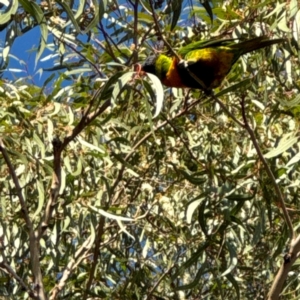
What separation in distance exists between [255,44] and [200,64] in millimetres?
137

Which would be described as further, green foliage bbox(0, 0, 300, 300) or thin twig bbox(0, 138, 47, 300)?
green foliage bbox(0, 0, 300, 300)

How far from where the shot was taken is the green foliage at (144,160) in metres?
1.70

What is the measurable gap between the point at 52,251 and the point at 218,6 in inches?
34.0

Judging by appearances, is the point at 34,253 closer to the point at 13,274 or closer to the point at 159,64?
the point at 13,274

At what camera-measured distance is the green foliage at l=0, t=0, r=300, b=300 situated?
170cm

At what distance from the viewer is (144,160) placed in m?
2.32

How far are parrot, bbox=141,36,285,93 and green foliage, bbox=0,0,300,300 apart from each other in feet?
0.17

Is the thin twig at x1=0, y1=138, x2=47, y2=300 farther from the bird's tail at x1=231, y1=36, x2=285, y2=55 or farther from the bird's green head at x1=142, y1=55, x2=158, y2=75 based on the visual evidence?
the bird's tail at x1=231, y1=36, x2=285, y2=55

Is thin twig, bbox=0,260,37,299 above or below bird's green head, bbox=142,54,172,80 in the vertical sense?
below

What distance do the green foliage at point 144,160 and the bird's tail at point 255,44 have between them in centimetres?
3

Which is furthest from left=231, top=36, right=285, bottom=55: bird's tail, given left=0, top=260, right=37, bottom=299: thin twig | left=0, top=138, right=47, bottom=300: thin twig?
left=0, top=260, right=37, bottom=299: thin twig

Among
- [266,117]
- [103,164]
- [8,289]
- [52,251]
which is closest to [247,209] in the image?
[266,117]

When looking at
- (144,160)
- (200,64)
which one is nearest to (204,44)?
(200,64)

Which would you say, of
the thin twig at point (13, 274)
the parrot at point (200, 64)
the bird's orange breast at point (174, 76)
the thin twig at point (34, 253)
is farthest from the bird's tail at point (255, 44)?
the thin twig at point (13, 274)
